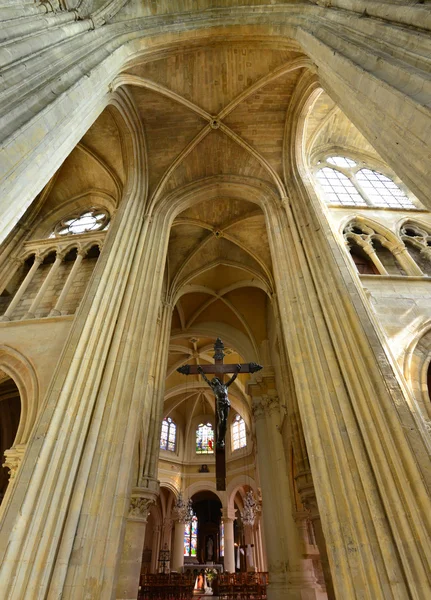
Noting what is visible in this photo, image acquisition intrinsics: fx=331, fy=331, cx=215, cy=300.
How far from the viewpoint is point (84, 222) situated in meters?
12.0

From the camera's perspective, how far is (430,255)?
27.2ft

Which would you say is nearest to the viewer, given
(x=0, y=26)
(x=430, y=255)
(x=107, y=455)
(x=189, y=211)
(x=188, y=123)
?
(x=0, y=26)

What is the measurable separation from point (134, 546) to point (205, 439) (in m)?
16.2

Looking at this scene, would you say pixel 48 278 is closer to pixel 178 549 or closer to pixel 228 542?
pixel 228 542

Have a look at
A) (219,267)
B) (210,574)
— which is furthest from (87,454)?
(210,574)

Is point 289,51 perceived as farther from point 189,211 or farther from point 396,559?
point 396,559

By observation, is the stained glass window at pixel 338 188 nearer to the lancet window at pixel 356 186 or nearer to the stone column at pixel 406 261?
the lancet window at pixel 356 186

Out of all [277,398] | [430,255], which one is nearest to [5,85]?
[430,255]

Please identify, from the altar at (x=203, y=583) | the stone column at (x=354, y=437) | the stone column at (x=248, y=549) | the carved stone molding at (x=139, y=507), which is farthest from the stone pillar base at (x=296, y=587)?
the stone column at (x=248, y=549)

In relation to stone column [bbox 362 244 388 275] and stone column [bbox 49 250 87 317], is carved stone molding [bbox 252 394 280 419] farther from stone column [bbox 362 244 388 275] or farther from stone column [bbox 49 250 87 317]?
stone column [bbox 49 250 87 317]

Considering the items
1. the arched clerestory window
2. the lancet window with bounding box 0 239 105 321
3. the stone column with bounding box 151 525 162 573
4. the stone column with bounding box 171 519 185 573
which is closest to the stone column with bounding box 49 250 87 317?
the lancet window with bounding box 0 239 105 321

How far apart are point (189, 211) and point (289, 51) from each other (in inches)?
230

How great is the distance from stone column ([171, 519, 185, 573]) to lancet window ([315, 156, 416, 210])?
17.9 metres

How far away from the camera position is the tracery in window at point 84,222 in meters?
11.6
